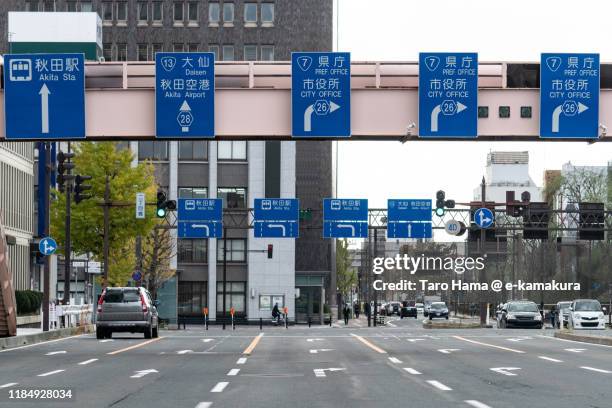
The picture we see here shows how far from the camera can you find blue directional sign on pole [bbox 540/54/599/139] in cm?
3366

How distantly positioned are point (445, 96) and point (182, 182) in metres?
59.5

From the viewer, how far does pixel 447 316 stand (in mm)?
99750

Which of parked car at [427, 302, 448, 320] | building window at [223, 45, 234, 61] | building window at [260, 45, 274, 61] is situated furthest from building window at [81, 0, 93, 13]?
parked car at [427, 302, 448, 320]

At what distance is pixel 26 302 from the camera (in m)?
60.6

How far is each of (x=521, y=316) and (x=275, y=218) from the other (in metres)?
16.0

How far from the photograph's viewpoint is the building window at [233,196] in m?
91.1

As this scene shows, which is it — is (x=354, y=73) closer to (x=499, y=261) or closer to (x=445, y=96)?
(x=445, y=96)

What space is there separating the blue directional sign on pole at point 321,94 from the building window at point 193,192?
5839cm

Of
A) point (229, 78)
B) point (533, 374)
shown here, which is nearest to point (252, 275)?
point (229, 78)

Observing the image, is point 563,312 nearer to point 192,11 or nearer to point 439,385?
point 192,11

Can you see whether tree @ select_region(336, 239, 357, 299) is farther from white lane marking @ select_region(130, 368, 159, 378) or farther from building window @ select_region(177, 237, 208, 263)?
white lane marking @ select_region(130, 368, 159, 378)

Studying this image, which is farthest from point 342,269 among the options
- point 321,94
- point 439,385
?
point 439,385

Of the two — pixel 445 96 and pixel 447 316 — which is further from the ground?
pixel 445 96

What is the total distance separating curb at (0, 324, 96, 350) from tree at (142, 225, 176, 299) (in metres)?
24.1
